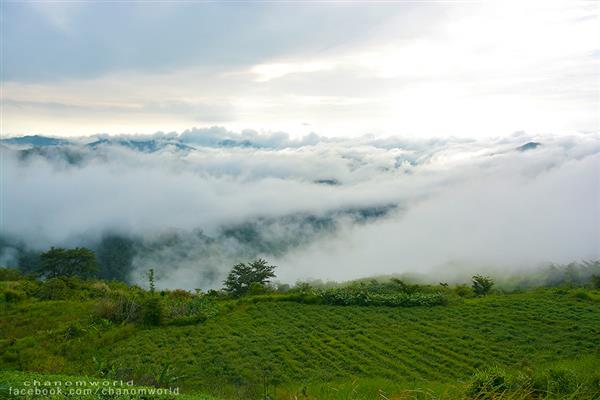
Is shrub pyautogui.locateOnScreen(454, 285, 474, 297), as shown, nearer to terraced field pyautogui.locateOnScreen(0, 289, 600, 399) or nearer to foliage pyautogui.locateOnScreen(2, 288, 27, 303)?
terraced field pyautogui.locateOnScreen(0, 289, 600, 399)

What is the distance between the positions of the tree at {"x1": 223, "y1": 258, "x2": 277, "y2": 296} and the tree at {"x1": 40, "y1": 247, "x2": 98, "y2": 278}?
60.7ft

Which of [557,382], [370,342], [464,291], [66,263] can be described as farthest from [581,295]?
[66,263]

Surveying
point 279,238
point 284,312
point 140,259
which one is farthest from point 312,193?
point 284,312

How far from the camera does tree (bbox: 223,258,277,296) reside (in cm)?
2847

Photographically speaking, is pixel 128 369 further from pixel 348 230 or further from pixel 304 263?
pixel 348 230

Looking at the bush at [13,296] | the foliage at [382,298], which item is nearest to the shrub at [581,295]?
the foliage at [382,298]

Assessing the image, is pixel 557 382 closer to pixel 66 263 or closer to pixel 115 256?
pixel 66 263

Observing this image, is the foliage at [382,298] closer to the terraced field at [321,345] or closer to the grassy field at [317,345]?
the terraced field at [321,345]

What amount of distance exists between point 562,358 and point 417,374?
5.06 m

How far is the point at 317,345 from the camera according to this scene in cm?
1628

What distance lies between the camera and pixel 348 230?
126438 mm

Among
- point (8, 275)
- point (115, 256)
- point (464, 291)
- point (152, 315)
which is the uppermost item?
point (152, 315)

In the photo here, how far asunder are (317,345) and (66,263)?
33.3m

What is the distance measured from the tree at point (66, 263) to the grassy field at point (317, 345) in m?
19.5
